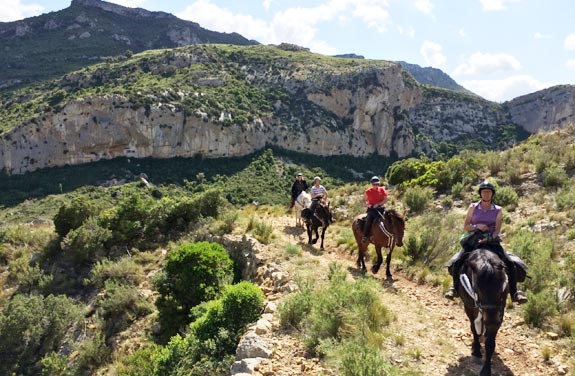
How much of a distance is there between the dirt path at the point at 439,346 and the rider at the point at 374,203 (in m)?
2.12

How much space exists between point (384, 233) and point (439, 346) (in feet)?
12.8

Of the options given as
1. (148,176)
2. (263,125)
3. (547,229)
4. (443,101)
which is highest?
(443,101)

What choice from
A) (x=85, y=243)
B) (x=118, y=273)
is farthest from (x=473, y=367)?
(x=85, y=243)

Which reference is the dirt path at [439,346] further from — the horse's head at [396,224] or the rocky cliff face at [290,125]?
the rocky cliff face at [290,125]

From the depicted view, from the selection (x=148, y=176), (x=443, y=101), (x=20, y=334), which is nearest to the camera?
(x=20, y=334)

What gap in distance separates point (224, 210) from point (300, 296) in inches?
376

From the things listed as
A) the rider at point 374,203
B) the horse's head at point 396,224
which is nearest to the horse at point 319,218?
the rider at point 374,203

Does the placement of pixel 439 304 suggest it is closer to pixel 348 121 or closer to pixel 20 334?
pixel 20 334

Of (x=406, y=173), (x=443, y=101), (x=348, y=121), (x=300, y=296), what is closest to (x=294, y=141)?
(x=348, y=121)

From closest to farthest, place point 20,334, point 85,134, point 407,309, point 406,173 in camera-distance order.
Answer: point 407,309, point 20,334, point 406,173, point 85,134

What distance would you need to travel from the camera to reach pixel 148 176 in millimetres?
71312

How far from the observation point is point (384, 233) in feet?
31.4

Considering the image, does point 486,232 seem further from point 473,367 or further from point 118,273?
point 118,273

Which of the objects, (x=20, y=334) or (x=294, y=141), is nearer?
(x=20, y=334)
